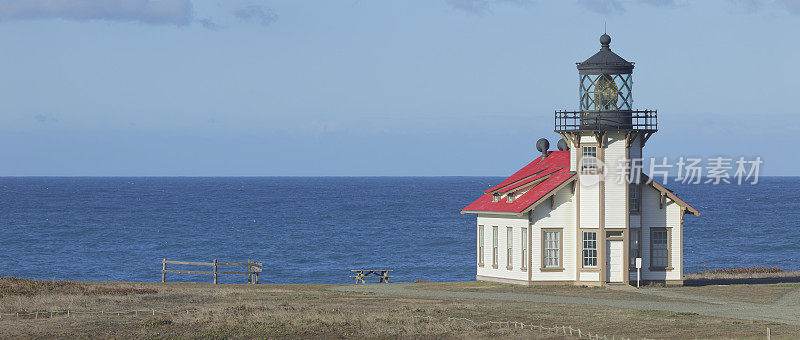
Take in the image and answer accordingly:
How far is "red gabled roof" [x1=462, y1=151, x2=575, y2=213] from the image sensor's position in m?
45.4

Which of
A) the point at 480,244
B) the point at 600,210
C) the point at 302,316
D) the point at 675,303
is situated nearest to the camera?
the point at 302,316

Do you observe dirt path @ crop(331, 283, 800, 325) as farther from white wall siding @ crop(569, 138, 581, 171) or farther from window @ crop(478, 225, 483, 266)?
white wall siding @ crop(569, 138, 581, 171)

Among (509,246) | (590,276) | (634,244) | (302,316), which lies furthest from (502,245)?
(302,316)

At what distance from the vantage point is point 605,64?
4484cm

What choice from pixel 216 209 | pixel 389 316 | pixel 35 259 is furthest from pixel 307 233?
pixel 389 316

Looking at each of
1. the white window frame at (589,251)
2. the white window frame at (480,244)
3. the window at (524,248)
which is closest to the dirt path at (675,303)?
the white window frame at (589,251)

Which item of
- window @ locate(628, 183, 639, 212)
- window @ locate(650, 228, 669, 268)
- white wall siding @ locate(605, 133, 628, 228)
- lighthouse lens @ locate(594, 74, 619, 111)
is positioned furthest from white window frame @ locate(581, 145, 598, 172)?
window @ locate(650, 228, 669, 268)

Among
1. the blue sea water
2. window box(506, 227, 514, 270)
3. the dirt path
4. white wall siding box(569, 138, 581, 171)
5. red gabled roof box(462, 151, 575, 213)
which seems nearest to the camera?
the dirt path

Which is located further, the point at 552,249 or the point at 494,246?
the point at 494,246

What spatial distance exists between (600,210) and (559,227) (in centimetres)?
188

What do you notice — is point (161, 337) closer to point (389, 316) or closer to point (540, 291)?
point (389, 316)

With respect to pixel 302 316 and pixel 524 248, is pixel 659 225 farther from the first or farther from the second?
pixel 302 316

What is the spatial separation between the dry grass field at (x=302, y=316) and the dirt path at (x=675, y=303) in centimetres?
135

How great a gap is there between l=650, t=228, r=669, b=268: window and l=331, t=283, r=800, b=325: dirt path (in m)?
2.05
